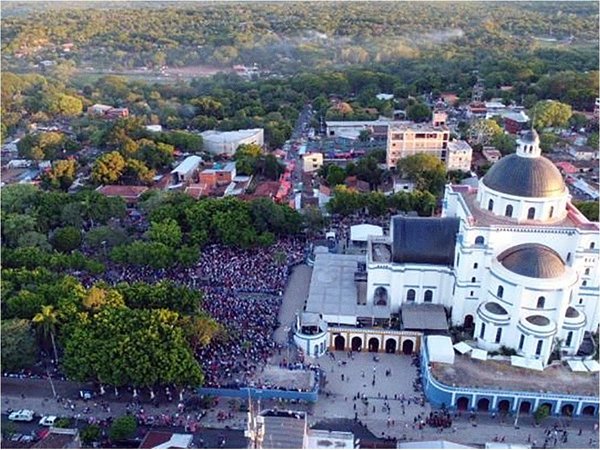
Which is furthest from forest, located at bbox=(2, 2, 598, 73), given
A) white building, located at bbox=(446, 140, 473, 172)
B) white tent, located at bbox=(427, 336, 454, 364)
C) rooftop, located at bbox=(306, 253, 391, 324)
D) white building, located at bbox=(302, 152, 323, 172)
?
white tent, located at bbox=(427, 336, 454, 364)

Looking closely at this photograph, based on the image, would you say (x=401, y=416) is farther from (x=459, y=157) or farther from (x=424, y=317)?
(x=459, y=157)

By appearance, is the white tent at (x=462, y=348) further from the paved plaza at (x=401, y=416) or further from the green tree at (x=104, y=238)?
the green tree at (x=104, y=238)

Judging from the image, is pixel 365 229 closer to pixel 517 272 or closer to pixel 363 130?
pixel 517 272

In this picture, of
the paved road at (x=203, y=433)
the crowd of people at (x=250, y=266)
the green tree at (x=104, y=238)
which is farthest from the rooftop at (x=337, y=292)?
the green tree at (x=104, y=238)

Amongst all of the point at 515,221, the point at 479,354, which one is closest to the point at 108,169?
the point at 515,221

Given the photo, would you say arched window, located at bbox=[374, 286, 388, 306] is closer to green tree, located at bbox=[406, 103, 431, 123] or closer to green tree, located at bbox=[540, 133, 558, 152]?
green tree, located at bbox=[540, 133, 558, 152]

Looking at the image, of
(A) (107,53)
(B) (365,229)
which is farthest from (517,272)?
(A) (107,53)
